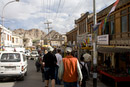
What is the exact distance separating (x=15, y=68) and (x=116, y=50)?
5.78 m

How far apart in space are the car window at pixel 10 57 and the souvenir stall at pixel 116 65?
206 inches

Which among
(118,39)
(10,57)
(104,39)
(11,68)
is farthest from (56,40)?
(11,68)

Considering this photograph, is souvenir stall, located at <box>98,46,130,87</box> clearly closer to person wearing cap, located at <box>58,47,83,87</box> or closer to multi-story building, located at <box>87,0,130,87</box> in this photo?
multi-story building, located at <box>87,0,130,87</box>

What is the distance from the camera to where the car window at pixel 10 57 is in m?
8.96

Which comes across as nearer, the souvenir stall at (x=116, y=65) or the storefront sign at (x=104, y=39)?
the souvenir stall at (x=116, y=65)

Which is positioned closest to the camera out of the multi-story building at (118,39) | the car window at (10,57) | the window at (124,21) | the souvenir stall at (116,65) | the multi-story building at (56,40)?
the souvenir stall at (116,65)

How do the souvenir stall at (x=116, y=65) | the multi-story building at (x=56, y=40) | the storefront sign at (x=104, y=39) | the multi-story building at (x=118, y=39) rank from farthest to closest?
the multi-story building at (x=56, y=40) → the storefront sign at (x=104, y=39) → the multi-story building at (x=118, y=39) → the souvenir stall at (x=116, y=65)

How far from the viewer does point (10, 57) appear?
30.4 ft

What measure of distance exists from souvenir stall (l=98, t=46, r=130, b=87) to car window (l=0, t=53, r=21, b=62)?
17.2ft

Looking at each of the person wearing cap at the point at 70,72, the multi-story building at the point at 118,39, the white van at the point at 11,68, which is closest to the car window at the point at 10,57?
the white van at the point at 11,68

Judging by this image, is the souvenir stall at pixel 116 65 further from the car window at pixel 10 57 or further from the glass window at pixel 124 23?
the car window at pixel 10 57

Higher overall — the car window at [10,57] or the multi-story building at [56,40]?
the multi-story building at [56,40]

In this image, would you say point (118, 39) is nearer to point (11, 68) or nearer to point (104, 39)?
point (104, 39)

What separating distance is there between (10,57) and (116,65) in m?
8.05
